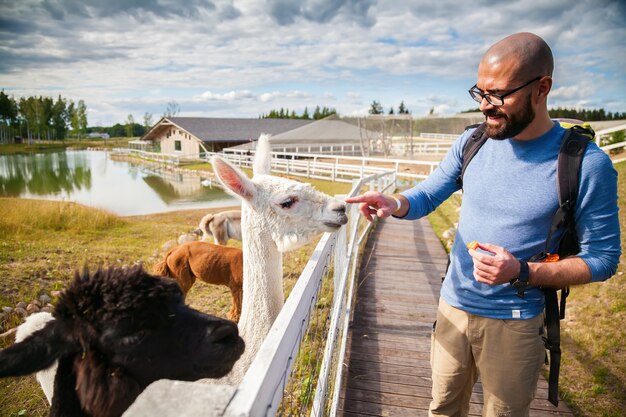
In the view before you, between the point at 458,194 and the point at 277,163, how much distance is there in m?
16.3

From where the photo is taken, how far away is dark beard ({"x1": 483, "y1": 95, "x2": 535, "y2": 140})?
1667 mm

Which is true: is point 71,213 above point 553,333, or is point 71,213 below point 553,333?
below

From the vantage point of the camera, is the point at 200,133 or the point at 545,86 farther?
the point at 200,133

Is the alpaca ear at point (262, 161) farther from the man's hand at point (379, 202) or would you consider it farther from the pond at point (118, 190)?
the pond at point (118, 190)

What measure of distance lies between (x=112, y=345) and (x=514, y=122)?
1957 millimetres

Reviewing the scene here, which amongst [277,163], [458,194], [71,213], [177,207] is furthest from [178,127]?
[458,194]

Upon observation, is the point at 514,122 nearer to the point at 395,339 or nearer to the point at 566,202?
the point at 566,202

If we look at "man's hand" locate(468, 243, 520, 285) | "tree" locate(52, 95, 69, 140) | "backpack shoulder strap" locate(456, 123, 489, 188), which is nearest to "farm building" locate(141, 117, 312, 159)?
"backpack shoulder strap" locate(456, 123, 489, 188)

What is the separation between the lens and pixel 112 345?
4.35 feet

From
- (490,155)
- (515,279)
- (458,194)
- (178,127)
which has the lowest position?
(458,194)

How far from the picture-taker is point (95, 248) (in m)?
8.25

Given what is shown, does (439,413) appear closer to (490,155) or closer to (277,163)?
(490,155)

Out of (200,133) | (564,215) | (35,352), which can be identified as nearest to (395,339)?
(564,215)

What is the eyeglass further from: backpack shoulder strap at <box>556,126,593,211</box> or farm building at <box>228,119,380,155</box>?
farm building at <box>228,119,380,155</box>
